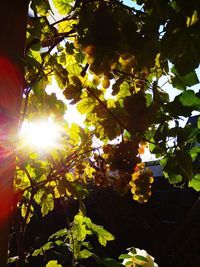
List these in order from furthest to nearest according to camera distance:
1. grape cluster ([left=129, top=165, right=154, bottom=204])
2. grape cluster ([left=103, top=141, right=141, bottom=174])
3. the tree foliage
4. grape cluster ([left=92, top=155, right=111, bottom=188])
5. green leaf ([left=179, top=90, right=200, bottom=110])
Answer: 1. grape cluster ([left=92, top=155, right=111, bottom=188])
2. grape cluster ([left=129, top=165, right=154, bottom=204])
3. grape cluster ([left=103, top=141, right=141, bottom=174])
4. green leaf ([left=179, top=90, right=200, bottom=110])
5. the tree foliage

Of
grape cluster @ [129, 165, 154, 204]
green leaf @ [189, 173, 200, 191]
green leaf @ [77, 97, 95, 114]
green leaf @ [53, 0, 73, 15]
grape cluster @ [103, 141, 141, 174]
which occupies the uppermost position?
green leaf @ [53, 0, 73, 15]

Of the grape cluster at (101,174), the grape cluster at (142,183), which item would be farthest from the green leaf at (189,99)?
the grape cluster at (101,174)

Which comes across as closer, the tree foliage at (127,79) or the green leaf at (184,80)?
the tree foliage at (127,79)

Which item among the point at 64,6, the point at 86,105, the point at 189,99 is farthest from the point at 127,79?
the point at 64,6

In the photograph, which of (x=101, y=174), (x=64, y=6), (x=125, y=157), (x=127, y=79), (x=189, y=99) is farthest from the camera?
(x=101, y=174)

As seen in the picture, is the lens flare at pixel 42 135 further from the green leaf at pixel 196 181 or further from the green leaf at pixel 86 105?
the green leaf at pixel 196 181

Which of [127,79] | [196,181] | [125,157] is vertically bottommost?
[196,181]

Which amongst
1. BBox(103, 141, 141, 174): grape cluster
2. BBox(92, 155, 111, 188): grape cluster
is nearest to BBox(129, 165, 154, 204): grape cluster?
BBox(103, 141, 141, 174): grape cluster

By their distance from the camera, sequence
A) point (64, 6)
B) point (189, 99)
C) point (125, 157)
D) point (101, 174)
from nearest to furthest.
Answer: point (189, 99)
point (125, 157)
point (64, 6)
point (101, 174)

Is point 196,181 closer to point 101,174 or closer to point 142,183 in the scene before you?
point 142,183

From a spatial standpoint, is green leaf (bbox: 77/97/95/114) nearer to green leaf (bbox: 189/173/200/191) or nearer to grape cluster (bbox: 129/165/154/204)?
grape cluster (bbox: 129/165/154/204)

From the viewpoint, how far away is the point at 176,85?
991 mm

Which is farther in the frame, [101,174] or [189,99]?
[101,174]

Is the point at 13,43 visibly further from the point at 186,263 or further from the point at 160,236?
the point at 160,236
